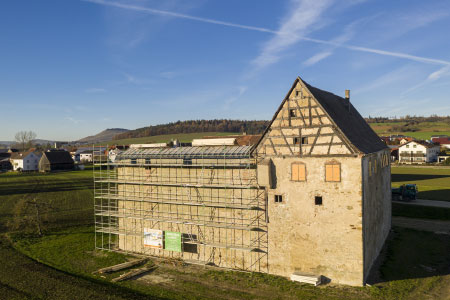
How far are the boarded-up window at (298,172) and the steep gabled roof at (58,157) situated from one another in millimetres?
93481

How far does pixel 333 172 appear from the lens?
2008cm

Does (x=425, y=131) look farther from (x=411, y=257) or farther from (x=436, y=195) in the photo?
(x=411, y=257)

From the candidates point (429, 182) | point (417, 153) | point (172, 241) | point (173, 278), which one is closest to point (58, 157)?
point (172, 241)

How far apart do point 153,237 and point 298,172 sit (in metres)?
13.6

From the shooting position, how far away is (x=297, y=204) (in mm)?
21047

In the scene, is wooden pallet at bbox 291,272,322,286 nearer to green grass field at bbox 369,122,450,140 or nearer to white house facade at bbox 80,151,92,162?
white house facade at bbox 80,151,92,162

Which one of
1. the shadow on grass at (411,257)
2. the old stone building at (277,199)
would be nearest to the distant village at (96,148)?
the old stone building at (277,199)

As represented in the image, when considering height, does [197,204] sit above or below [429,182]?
above

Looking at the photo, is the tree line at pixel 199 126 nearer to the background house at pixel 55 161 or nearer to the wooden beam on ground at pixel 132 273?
the background house at pixel 55 161

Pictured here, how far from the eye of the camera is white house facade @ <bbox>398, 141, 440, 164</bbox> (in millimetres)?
89000

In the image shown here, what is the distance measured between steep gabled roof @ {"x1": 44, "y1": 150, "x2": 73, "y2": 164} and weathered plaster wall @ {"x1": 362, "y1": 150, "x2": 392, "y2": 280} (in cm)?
9510

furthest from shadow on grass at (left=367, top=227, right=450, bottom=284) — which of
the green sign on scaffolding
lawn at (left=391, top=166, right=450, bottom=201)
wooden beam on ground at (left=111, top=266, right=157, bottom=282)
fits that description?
lawn at (left=391, top=166, right=450, bottom=201)

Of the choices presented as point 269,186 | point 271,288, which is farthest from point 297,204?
point 271,288

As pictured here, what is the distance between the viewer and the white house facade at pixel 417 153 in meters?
89.0
